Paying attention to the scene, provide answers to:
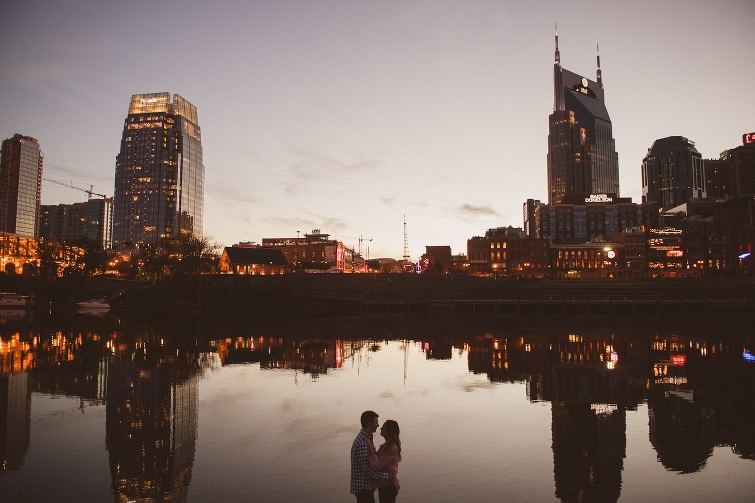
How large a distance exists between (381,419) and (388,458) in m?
10.7

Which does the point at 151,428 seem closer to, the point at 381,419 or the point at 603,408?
the point at 381,419

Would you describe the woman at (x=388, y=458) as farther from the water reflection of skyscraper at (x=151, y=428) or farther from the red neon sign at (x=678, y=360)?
the red neon sign at (x=678, y=360)

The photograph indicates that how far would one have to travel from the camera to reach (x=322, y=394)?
24766 millimetres

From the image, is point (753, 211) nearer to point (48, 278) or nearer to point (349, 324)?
point (349, 324)

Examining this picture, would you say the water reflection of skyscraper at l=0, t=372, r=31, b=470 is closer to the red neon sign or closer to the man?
the man

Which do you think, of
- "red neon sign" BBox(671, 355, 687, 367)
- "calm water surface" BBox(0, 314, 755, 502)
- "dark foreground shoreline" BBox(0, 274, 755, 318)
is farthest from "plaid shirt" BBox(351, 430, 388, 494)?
"dark foreground shoreline" BBox(0, 274, 755, 318)

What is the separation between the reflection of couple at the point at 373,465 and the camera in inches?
374

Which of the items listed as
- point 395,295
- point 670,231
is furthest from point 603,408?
point 670,231

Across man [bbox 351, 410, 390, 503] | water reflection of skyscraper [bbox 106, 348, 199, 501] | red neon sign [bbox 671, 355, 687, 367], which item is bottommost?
water reflection of skyscraper [bbox 106, 348, 199, 501]

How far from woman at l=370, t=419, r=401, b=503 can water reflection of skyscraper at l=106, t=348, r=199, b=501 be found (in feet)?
18.7

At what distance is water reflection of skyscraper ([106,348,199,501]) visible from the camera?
535 inches

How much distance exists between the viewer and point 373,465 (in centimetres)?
948

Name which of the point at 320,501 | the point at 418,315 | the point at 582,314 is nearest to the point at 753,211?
the point at 582,314

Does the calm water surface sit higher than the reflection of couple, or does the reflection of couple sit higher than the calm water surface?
the reflection of couple
